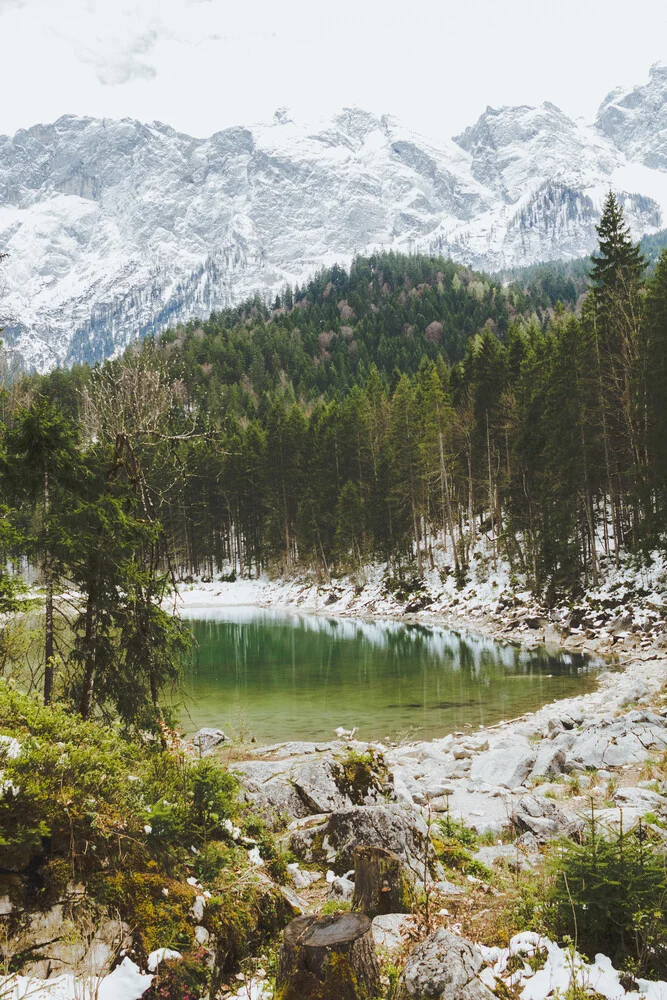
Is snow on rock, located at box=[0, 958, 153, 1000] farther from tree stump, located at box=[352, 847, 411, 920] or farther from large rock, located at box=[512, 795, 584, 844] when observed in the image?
large rock, located at box=[512, 795, 584, 844]

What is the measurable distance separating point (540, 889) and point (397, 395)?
46322 mm

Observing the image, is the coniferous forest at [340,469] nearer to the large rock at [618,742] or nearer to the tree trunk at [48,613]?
the tree trunk at [48,613]

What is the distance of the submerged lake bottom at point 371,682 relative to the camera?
17.2 metres

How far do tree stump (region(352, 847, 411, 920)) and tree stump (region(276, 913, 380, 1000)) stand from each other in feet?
5.39

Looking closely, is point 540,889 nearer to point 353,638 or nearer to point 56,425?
point 56,425

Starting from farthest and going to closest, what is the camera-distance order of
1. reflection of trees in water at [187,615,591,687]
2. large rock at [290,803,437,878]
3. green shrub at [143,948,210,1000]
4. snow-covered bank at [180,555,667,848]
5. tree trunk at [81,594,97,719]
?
reflection of trees in water at [187,615,591,687] < snow-covered bank at [180,555,667,848] < tree trunk at [81,594,97,719] < large rock at [290,803,437,878] < green shrub at [143,948,210,1000]

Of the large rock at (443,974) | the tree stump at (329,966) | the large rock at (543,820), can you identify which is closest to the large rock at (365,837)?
the large rock at (543,820)

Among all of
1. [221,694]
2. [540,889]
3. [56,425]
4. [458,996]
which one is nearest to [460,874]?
[540,889]

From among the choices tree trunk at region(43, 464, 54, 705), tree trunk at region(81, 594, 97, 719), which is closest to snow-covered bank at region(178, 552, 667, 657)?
tree trunk at region(43, 464, 54, 705)

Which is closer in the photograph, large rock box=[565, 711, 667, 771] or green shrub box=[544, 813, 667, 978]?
green shrub box=[544, 813, 667, 978]

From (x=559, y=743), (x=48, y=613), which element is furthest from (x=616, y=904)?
(x=559, y=743)

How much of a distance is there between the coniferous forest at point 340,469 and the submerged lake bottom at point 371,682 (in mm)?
3376

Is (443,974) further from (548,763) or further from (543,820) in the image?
(548,763)

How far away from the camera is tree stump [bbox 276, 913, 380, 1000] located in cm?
332
